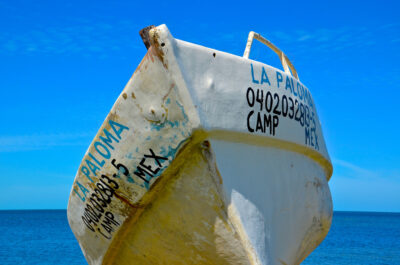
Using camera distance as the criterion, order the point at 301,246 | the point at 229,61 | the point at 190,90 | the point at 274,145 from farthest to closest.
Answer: the point at 301,246, the point at 274,145, the point at 229,61, the point at 190,90

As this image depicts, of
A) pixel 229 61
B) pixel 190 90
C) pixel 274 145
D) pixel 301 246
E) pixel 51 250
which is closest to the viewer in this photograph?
pixel 190 90

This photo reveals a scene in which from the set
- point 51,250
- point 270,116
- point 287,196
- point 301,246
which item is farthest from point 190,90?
point 51,250

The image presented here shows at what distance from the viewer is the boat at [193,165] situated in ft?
11.4

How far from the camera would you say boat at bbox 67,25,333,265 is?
11.4 ft

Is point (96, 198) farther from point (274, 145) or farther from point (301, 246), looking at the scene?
point (301, 246)

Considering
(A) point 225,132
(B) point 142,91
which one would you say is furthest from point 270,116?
(B) point 142,91

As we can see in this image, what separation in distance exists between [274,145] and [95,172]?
5.00 feet

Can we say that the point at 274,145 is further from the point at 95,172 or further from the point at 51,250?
the point at 51,250

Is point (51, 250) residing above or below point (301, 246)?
above

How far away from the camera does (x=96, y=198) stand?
3.83 m

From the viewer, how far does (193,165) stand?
365cm

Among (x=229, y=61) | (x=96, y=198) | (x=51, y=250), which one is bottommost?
(x=96, y=198)

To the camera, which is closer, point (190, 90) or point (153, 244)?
point (190, 90)

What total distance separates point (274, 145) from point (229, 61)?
0.85m
